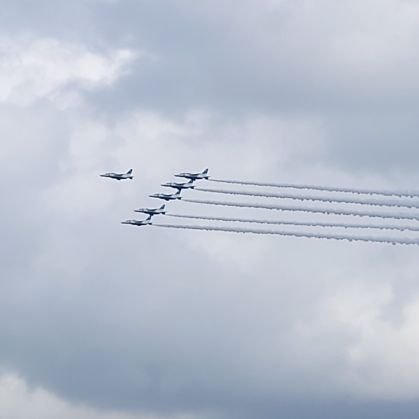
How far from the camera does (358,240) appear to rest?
7825 inches

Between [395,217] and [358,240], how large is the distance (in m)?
4.74

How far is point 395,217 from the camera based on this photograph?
200 meters
